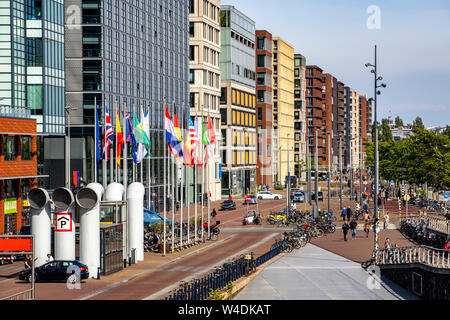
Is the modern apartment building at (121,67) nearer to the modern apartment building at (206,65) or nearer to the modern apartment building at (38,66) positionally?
the modern apartment building at (38,66)

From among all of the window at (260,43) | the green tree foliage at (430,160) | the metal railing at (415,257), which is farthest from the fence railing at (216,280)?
the window at (260,43)

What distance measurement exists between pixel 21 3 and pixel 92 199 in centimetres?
3834

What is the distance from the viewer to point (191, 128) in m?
49.1

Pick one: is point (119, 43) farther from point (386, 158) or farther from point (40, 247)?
point (386, 158)

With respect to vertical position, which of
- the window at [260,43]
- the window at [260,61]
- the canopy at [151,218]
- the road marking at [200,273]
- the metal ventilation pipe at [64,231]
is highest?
the window at [260,43]

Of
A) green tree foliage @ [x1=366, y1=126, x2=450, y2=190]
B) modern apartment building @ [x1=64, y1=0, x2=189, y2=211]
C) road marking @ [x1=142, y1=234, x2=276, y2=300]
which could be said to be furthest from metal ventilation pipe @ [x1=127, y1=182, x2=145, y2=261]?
green tree foliage @ [x1=366, y1=126, x2=450, y2=190]

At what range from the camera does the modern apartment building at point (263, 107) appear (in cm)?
14800

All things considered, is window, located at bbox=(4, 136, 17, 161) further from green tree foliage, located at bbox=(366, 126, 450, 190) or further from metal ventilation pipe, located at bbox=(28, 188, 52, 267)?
green tree foliage, located at bbox=(366, 126, 450, 190)

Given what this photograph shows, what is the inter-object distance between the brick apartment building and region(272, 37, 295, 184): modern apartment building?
99431 mm

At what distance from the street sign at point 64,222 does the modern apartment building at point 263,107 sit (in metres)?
109

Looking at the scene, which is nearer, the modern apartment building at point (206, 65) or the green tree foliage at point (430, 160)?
the green tree foliage at point (430, 160)

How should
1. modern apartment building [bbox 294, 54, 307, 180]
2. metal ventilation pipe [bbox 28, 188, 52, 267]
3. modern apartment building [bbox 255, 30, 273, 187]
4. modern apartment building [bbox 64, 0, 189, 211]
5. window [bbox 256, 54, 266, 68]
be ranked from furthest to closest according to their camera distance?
modern apartment building [bbox 294, 54, 307, 180] < window [bbox 256, 54, 266, 68] < modern apartment building [bbox 255, 30, 273, 187] < modern apartment building [bbox 64, 0, 189, 211] < metal ventilation pipe [bbox 28, 188, 52, 267]

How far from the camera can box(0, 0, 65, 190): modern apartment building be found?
68.6 meters

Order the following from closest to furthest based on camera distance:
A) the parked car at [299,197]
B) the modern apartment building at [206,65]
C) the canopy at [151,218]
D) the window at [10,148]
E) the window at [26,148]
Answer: the window at [10,148] < the window at [26,148] < the canopy at [151,218] < the parked car at [299,197] < the modern apartment building at [206,65]
